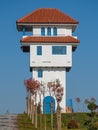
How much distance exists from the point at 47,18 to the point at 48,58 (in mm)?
5247

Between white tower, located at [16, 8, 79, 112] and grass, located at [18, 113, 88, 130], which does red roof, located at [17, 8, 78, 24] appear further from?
grass, located at [18, 113, 88, 130]

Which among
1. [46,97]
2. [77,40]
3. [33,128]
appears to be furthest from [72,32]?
[33,128]

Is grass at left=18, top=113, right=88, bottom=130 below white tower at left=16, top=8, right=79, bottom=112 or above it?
below

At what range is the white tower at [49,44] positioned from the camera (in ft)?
230

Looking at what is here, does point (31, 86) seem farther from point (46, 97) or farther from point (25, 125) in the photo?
point (25, 125)

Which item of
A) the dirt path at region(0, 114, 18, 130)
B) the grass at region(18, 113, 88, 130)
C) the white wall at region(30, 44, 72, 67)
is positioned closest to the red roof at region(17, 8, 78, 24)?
the white wall at region(30, 44, 72, 67)

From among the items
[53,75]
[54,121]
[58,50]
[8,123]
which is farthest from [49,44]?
[8,123]

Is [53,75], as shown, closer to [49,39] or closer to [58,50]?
[58,50]

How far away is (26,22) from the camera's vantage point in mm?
71562

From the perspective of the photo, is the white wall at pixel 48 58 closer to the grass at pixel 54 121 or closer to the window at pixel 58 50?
the window at pixel 58 50

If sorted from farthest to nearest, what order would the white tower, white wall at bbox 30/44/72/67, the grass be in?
the white tower → white wall at bbox 30/44/72/67 → the grass

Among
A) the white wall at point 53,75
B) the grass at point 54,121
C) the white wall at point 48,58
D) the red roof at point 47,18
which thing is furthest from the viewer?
the red roof at point 47,18

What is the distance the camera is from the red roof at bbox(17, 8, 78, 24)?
7181 cm

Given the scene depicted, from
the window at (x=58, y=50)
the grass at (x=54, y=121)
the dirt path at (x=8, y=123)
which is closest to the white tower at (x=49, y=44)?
the window at (x=58, y=50)
